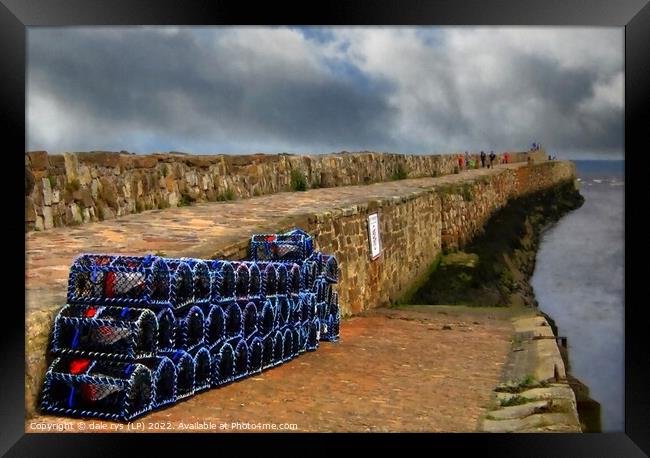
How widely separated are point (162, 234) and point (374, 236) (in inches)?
164

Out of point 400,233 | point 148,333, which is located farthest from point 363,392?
point 400,233

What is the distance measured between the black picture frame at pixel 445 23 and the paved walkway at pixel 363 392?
0.59ft

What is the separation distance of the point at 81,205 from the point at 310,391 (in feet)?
12.0

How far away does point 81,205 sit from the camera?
376 inches

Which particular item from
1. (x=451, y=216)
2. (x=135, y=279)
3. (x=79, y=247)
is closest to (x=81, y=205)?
(x=79, y=247)

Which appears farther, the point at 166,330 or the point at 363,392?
the point at 363,392

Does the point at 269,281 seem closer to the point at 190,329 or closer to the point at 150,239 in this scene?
the point at 190,329

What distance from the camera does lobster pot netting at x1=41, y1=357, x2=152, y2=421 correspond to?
567 cm

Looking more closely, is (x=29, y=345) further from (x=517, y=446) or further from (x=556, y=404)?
(x=556, y=404)

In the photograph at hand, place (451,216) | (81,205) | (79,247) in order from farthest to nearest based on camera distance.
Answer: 1. (451,216)
2. (81,205)
3. (79,247)

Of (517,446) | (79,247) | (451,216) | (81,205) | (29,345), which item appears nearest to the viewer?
(29,345)

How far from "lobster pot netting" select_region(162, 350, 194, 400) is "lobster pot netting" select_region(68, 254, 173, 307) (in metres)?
0.44

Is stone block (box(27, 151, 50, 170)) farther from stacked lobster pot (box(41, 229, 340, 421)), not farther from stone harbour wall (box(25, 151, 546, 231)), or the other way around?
stacked lobster pot (box(41, 229, 340, 421))

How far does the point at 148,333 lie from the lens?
584cm
